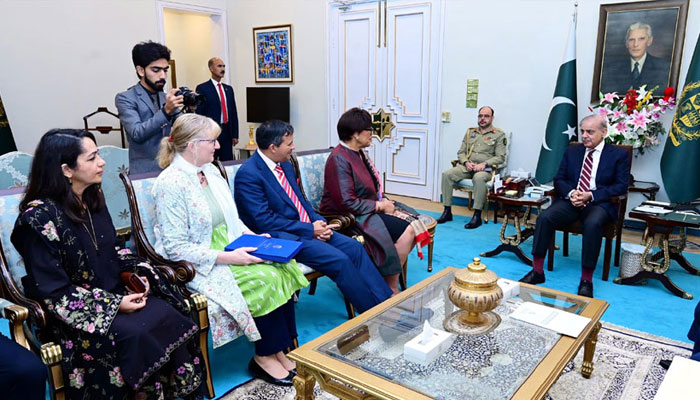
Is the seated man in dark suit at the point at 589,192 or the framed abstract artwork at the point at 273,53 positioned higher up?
the framed abstract artwork at the point at 273,53

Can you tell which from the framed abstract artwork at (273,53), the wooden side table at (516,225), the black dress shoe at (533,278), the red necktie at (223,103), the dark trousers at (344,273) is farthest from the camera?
the framed abstract artwork at (273,53)

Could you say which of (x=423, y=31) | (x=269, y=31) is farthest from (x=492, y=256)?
(x=269, y=31)

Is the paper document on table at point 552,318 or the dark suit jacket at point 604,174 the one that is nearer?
the paper document on table at point 552,318

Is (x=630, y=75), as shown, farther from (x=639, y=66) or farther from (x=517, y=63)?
(x=517, y=63)

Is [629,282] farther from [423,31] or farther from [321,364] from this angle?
[423,31]

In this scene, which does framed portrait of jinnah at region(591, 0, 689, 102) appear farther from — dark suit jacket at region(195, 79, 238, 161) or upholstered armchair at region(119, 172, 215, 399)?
upholstered armchair at region(119, 172, 215, 399)

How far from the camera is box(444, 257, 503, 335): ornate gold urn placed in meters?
1.90

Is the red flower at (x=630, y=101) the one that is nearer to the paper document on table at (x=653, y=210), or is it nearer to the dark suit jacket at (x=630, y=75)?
the dark suit jacket at (x=630, y=75)

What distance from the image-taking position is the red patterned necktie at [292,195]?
2740mm

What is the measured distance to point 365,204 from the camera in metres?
3.08

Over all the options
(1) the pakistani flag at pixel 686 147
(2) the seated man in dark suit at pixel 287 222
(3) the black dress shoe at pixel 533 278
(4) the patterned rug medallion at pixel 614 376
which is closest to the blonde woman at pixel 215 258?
(4) the patterned rug medallion at pixel 614 376

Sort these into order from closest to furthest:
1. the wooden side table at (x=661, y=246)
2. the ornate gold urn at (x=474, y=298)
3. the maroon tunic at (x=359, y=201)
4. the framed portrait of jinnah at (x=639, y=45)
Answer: the ornate gold urn at (x=474, y=298), the maroon tunic at (x=359, y=201), the wooden side table at (x=661, y=246), the framed portrait of jinnah at (x=639, y=45)

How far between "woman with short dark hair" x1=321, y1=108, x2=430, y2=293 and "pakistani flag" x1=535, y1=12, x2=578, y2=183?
2185mm

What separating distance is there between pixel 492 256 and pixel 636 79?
2113 millimetres
